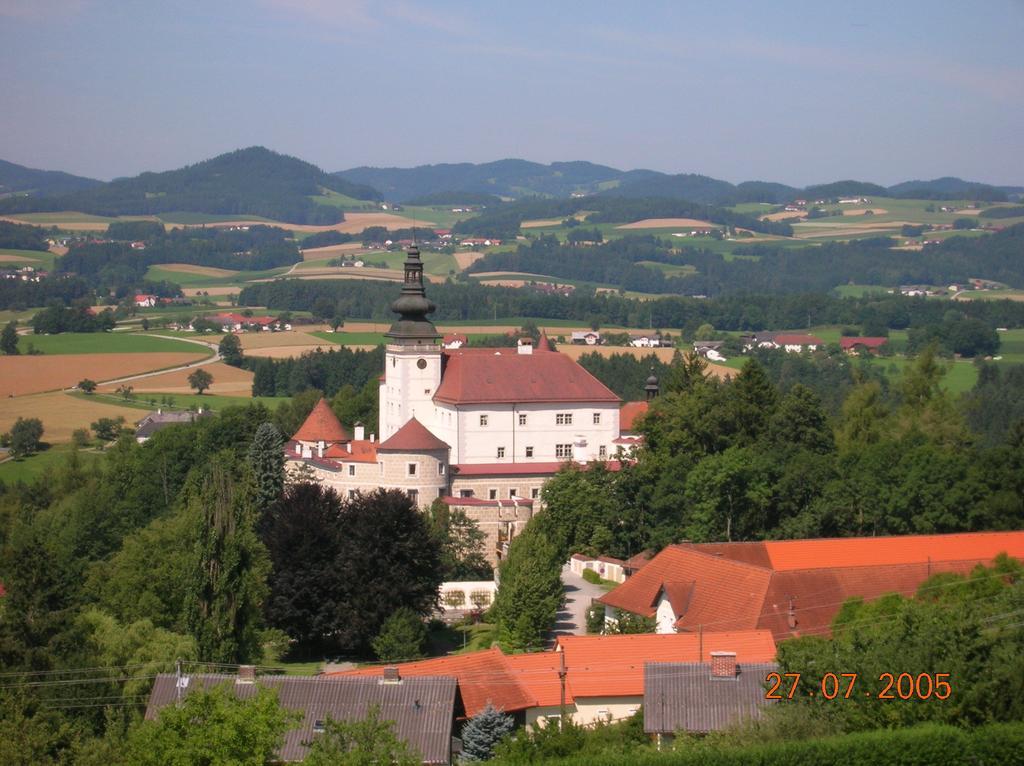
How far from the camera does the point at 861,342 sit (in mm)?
151625

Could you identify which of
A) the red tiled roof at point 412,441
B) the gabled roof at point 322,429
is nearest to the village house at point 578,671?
the red tiled roof at point 412,441

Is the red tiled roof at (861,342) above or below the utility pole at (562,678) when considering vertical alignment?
below

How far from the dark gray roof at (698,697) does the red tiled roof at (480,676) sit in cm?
284

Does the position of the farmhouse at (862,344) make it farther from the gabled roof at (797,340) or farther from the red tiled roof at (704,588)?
the red tiled roof at (704,588)

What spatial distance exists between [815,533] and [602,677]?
20408 millimetres

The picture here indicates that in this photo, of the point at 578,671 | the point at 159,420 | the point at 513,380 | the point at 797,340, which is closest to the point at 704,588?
the point at 578,671

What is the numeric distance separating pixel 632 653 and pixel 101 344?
107822 millimetres

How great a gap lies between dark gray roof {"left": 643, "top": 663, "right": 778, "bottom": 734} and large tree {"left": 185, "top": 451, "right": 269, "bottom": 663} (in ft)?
43.3

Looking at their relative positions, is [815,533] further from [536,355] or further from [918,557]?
[536,355]

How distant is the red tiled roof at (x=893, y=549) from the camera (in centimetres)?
4550

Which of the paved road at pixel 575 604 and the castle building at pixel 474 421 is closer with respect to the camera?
the paved road at pixel 575 604

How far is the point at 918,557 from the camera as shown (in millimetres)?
46281

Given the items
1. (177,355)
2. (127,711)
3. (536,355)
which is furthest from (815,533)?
(177,355)

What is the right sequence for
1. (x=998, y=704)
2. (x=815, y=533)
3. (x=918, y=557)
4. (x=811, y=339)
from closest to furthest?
1. (x=998, y=704)
2. (x=918, y=557)
3. (x=815, y=533)
4. (x=811, y=339)
